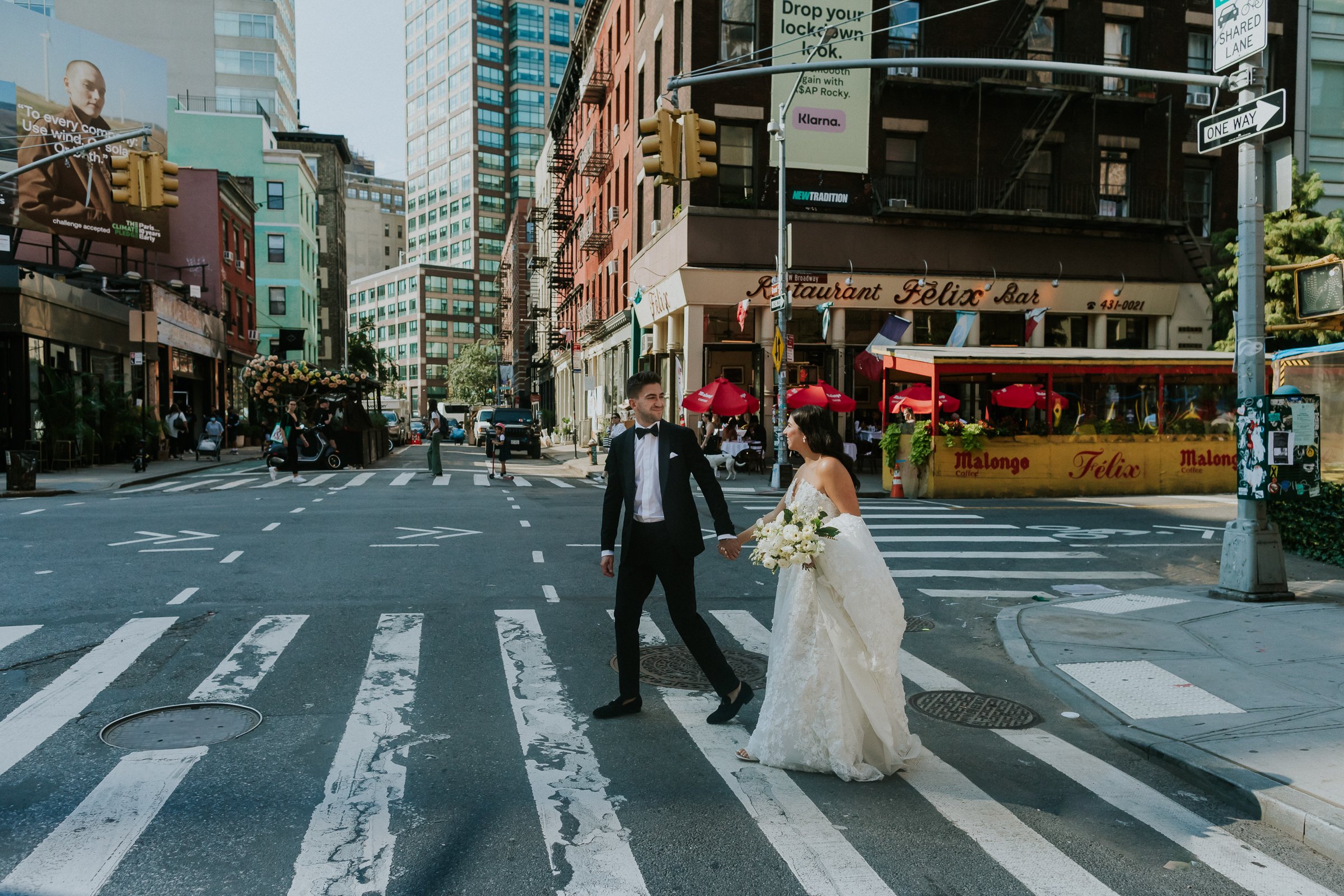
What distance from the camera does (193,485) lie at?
2214cm

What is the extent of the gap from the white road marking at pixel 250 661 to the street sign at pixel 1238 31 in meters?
9.32

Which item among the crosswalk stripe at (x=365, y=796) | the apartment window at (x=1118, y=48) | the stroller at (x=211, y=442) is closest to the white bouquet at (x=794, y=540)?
the crosswalk stripe at (x=365, y=796)

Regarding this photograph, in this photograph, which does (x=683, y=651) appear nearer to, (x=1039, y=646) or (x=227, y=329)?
(x=1039, y=646)

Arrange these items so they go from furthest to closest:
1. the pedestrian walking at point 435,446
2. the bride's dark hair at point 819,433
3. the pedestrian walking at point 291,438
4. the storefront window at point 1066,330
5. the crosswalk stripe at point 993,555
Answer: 1. the storefront window at point 1066,330
2. the pedestrian walking at point 435,446
3. the pedestrian walking at point 291,438
4. the crosswalk stripe at point 993,555
5. the bride's dark hair at point 819,433

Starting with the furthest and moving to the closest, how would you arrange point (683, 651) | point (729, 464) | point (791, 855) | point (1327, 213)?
point (1327, 213), point (729, 464), point (683, 651), point (791, 855)

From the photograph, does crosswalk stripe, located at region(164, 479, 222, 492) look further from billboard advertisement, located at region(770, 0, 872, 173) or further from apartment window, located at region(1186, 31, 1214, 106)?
apartment window, located at region(1186, 31, 1214, 106)

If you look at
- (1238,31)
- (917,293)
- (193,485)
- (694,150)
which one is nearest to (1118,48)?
(917,293)

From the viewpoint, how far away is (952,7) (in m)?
28.8

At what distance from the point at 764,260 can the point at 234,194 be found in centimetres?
3273

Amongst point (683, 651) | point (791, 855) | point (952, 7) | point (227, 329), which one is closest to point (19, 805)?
point (791, 855)

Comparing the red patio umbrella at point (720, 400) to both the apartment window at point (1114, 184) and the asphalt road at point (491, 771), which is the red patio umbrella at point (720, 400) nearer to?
the asphalt road at point (491, 771)

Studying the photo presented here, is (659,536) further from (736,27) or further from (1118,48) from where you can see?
(1118,48)

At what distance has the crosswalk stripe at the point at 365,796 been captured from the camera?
12.1 feet

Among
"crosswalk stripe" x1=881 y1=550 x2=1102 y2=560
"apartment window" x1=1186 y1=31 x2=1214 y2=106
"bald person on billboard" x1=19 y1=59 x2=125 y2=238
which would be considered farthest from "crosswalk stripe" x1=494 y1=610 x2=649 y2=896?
"bald person on billboard" x1=19 y1=59 x2=125 y2=238
